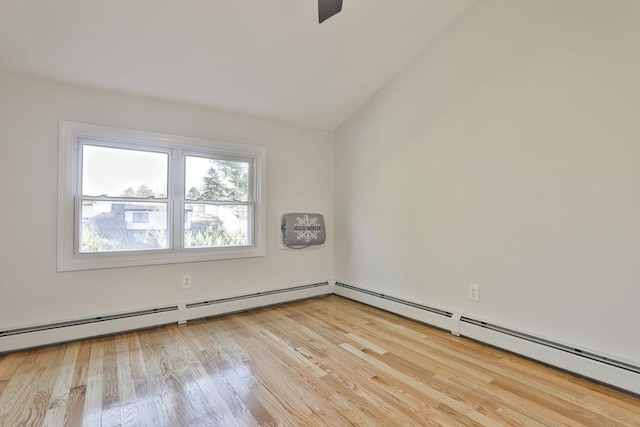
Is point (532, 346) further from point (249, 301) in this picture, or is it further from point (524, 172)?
point (249, 301)

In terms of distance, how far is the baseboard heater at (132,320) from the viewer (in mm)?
2337

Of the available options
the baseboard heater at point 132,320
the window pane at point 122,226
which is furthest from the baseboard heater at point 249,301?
the window pane at point 122,226

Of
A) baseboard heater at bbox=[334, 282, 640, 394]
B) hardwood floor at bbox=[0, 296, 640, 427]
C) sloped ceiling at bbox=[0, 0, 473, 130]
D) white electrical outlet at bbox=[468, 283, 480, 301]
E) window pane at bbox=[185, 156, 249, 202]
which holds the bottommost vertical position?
hardwood floor at bbox=[0, 296, 640, 427]

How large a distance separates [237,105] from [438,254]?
7.68 feet

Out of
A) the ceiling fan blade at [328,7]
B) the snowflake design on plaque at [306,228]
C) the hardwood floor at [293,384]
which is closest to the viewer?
the hardwood floor at [293,384]

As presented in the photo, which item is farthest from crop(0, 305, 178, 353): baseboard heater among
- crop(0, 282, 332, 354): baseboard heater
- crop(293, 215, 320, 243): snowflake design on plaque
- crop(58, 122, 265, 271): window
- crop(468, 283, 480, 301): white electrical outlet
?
crop(468, 283, 480, 301): white electrical outlet

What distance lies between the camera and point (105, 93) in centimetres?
265

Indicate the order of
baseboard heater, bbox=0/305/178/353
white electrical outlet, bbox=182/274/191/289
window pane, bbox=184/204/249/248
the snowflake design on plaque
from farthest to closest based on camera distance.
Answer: the snowflake design on plaque
window pane, bbox=184/204/249/248
white electrical outlet, bbox=182/274/191/289
baseboard heater, bbox=0/305/178/353

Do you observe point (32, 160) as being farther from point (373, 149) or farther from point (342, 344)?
point (373, 149)

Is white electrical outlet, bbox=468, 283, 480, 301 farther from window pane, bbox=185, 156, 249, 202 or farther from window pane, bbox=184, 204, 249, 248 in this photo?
window pane, bbox=185, 156, 249, 202

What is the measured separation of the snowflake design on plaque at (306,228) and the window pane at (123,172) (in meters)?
1.39

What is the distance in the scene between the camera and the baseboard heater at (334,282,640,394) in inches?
72.6

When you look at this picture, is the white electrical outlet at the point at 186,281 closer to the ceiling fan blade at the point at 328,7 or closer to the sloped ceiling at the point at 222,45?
the sloped ceiling at the point at 222,45

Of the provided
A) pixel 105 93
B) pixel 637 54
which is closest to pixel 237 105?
pixel 105 93
